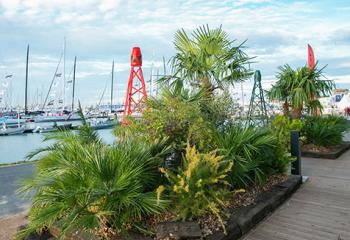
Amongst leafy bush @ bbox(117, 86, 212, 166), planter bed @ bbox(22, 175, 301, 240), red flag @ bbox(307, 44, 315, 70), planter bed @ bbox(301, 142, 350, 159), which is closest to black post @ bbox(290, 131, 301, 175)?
planter bed @ bbox(22, 175, 301, 240)

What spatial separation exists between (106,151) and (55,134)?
1.22m

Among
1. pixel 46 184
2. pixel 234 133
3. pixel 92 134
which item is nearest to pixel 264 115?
pixel 234 133

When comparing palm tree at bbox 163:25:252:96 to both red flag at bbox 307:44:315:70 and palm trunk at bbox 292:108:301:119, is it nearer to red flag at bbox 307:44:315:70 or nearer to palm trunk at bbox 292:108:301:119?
palm trunk at bbox 292:108:301:119

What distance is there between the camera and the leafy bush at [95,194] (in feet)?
8.93

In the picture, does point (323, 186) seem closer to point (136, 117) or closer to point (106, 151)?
point (136, 117)

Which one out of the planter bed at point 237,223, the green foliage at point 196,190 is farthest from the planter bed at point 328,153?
the green foliage at point 196,190

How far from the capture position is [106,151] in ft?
10.5

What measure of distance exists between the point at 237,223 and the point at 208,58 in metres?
3.67

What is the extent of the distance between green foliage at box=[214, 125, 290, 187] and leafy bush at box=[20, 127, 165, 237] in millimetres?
1225

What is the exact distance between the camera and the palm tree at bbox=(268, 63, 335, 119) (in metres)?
8.92

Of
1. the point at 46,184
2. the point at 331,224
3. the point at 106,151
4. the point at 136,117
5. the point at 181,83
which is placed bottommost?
the point at 331,224

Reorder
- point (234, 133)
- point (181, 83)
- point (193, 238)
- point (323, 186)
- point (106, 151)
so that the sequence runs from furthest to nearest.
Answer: point (181, 83), point (323, 186), point (234, 133), point (106, 151), point (193, 238)

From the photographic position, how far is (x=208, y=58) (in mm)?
6020

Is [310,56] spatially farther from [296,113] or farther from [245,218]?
[245,218]
